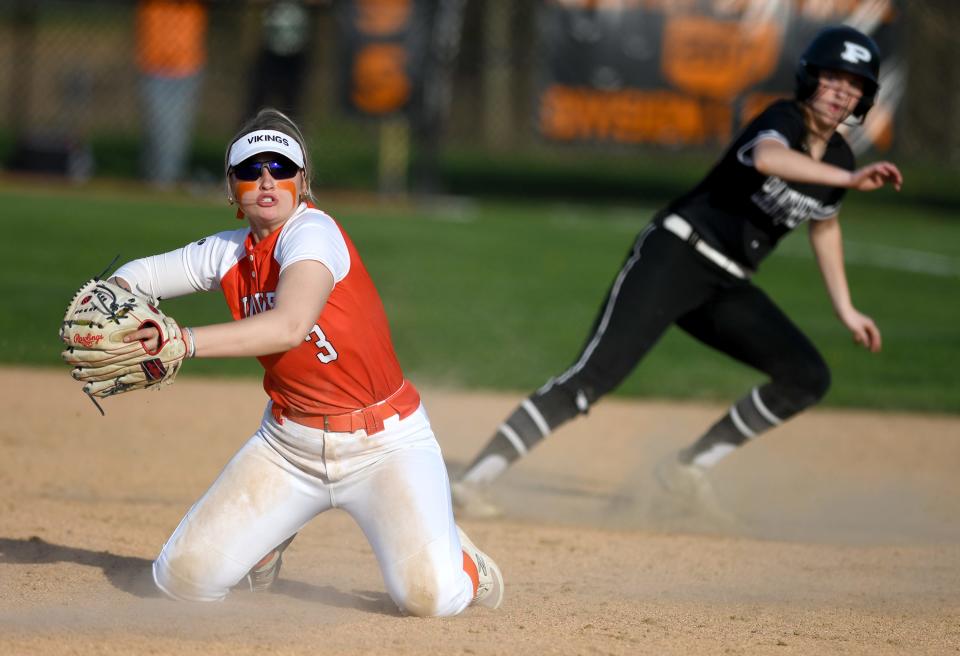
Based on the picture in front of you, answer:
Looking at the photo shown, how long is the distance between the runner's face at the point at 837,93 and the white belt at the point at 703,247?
0.70 m

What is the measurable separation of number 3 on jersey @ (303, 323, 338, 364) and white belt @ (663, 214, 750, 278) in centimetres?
201

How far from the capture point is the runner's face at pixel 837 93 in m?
4.98

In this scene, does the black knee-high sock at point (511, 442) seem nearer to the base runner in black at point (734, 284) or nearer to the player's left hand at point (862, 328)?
the base runner in black at point (734, 284)

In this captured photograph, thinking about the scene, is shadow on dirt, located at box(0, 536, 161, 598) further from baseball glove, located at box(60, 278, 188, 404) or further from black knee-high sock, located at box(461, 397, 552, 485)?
black knee-high sock, located at box(461, 397, 552, 485)

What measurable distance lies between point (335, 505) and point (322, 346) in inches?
21.1

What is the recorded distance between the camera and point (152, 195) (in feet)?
55.0

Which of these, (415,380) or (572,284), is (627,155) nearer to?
(572,284)

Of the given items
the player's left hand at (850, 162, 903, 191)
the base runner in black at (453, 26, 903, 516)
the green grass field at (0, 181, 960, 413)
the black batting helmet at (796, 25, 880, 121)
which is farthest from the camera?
the green grass field at (0, 181, 960, 413)

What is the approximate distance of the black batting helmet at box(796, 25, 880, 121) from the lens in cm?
493

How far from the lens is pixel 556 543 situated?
16.6ft

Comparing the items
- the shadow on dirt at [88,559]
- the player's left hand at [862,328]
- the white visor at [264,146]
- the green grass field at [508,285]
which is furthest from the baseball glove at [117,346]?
the green grass field at [508,285]

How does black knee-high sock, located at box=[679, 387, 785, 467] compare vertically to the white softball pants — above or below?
below

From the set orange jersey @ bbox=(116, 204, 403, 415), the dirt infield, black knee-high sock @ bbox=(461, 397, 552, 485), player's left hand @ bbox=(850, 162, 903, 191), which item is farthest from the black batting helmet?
orange jersey @ bbox=(116, 204, 403, 415)

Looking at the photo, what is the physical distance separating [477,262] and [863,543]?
789cm
